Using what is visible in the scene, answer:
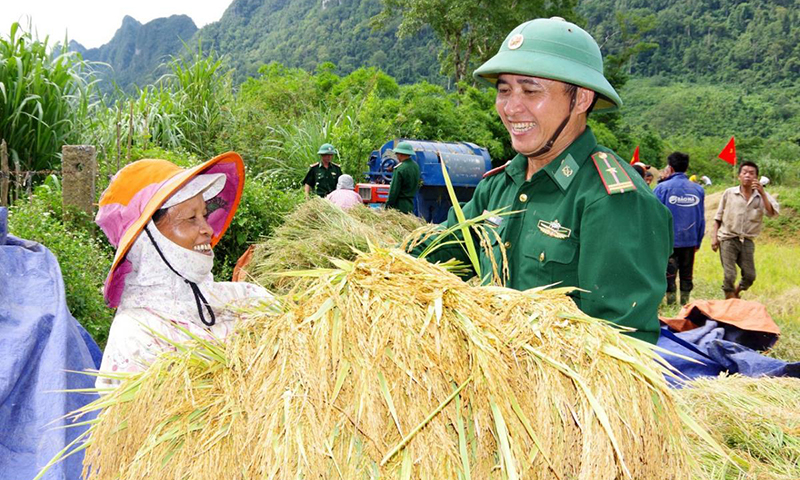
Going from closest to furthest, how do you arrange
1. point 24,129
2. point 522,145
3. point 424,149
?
point 522,145, point 24,129, point 424,149

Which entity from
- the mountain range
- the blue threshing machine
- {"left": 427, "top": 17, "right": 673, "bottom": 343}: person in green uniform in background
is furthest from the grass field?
the mountain range

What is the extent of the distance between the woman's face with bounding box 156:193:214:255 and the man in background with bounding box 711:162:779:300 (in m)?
7.62

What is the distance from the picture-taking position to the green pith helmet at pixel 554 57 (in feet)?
6.54

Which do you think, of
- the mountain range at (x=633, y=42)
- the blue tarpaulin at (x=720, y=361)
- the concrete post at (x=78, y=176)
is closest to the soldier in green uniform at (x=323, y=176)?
the concrete post at (x=78, y=176)

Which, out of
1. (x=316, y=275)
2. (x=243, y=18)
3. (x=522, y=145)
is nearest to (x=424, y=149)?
(x=522, y=145)

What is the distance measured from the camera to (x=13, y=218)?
4.30 meters

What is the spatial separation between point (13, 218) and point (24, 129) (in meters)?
2.54

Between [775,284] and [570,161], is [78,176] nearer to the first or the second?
[570,161]

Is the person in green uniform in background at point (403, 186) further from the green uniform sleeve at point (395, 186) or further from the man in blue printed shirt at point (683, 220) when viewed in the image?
the man in blue printed shirt at point (683, 220)

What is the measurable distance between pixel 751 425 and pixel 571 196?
1209mm

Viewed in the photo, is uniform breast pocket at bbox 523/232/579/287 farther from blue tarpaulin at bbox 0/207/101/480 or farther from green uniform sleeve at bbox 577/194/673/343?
blue tarpaulin at bbox 0/207/101/480

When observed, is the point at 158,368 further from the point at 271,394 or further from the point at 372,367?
the point at 372,367

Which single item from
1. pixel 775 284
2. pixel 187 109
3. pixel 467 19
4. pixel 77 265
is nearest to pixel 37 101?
pixel 77 265

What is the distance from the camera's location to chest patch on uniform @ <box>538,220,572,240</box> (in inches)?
79.0
